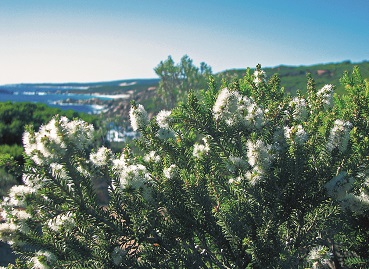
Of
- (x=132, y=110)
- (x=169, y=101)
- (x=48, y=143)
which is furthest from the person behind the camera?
(x=169, y=101)

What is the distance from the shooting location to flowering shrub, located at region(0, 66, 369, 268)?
2.94 metres

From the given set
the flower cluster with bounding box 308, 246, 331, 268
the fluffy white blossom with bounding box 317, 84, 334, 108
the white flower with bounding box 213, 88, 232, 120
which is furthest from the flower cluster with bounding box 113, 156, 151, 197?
the fluffy white blossom with bounding box 317, 84, 334, 108

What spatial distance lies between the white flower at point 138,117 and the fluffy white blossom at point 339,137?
Result: 1814mm

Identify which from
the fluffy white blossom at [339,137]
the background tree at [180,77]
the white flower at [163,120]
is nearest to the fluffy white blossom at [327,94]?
the fluffy white blossom at [339,137]

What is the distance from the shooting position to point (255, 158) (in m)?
2.88

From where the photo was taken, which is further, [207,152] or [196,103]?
[207,152]

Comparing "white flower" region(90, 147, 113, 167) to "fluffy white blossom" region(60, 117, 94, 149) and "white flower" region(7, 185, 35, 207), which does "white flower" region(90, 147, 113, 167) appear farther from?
"white flower" region(7, 185, 35, 207)

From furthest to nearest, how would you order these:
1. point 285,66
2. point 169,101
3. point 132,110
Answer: point 285,66 < point 169,101 < point 132,110

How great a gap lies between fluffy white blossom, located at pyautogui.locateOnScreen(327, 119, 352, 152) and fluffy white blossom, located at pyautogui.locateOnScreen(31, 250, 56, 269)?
271 cm

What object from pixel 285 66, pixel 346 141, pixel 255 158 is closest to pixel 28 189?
pixel 255 158

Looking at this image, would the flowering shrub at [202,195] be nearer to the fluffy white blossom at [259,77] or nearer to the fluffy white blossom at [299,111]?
the fluffy white blossom at [299,111]

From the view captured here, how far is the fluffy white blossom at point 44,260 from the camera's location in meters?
2.89

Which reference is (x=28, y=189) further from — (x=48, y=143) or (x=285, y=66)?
(x=285, y=66)

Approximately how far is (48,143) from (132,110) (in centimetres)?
110
